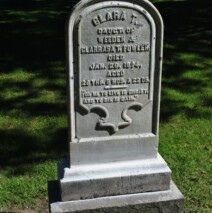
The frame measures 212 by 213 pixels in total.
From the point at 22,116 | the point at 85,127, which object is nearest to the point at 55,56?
the point at 22,116

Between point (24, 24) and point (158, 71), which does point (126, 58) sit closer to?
point (158, 71)

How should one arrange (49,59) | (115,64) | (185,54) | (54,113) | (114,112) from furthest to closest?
(185,54) → (49,59) → (54,113) → (114,112) → (115,64)

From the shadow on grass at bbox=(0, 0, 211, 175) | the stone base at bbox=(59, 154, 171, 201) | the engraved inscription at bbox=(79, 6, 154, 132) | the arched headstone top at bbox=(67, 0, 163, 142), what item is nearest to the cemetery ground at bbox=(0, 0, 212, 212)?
the shadow on grass at bbox=(0, 0, 211, 175)

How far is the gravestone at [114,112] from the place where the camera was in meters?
2.84

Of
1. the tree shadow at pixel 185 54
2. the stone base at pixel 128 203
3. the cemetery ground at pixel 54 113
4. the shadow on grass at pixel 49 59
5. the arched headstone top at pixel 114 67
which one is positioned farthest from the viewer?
the tree shadow at pixel 185 54

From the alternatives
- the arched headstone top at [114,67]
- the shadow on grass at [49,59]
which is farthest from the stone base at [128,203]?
the shadow on grass at [49,59]

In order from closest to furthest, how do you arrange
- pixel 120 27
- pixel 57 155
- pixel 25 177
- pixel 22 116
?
pixel 120 27, pixel 25 177, pixel 57 155, pixel 22 116

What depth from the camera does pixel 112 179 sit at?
315 cm

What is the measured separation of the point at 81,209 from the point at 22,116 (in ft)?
8.36

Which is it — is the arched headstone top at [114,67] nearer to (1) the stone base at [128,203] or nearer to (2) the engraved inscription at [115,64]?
(2) the engraved inscription at [115,64]

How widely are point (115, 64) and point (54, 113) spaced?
2.61 m

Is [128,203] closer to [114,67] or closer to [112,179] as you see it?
[112,179]

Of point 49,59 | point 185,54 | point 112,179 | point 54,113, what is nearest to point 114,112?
point 112,179

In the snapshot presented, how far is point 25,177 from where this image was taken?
4.13 m
